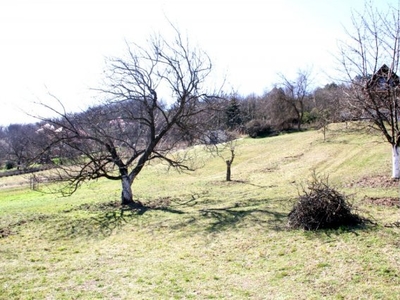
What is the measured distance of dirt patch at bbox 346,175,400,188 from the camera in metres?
11.9

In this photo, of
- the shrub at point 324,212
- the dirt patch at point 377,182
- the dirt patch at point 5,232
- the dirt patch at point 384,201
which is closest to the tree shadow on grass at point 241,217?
the shrub at point 324,212

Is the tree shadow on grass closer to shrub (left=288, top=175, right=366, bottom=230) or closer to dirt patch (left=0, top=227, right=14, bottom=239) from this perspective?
shrub (left=288, top=175, right=366, bottom=230)

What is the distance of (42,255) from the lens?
762cm

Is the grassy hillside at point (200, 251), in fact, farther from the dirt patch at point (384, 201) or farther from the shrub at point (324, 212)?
the shrub at point (324, 212)

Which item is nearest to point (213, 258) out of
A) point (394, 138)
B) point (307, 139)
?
point (394, 138)

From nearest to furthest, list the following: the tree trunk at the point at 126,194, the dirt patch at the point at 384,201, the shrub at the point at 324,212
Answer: the shrub at the point at 324,212 < the dirt patch at the point at 384,201 < the tree trunk at the point at 126,194

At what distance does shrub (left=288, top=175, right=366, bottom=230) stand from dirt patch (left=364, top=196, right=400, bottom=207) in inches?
83.7

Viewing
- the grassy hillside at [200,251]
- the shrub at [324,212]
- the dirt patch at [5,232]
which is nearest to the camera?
the grassy hillside at [200,251]

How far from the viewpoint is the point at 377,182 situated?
12516 mm

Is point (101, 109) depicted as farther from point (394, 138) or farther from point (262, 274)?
point (394, 138)

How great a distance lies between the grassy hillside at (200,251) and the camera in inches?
192

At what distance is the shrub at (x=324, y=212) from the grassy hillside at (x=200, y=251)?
0.29m

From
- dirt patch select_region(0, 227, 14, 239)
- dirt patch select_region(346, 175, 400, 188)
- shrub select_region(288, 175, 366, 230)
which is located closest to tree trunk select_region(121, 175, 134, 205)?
dirt patch select_region(0, 227, 14, 239)

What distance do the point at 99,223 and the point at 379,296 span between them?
8095mm
